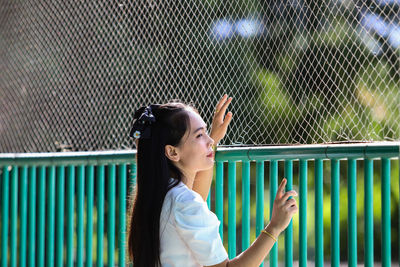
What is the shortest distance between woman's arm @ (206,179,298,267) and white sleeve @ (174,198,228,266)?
4 centimetres

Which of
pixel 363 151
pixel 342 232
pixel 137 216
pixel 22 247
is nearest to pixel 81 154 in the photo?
pixel 22 247

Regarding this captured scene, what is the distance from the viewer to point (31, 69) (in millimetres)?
3967

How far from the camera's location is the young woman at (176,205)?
6.54 ft

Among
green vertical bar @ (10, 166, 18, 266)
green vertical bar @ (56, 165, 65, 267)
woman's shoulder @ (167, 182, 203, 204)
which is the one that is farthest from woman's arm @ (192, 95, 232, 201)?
green vertical bar @ (10, 166, 18, 266)

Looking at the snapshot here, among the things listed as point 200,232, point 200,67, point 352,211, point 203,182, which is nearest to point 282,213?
point 200,232

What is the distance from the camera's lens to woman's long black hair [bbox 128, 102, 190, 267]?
6.88 feet

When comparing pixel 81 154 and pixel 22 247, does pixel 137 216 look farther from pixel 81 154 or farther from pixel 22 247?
pixel 22 247

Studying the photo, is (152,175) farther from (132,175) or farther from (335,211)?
(132,175)

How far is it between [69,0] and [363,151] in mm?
2147

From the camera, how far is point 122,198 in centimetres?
327

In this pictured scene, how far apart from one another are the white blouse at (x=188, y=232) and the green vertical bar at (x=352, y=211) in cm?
63

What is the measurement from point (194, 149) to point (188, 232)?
36 cm

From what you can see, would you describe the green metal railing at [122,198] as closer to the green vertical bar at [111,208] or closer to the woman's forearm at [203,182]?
the green vertical bar at [111,208]

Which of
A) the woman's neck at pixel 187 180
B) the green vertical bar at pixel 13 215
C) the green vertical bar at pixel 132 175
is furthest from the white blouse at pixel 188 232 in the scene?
the green vertical bar at pixel 13 215
